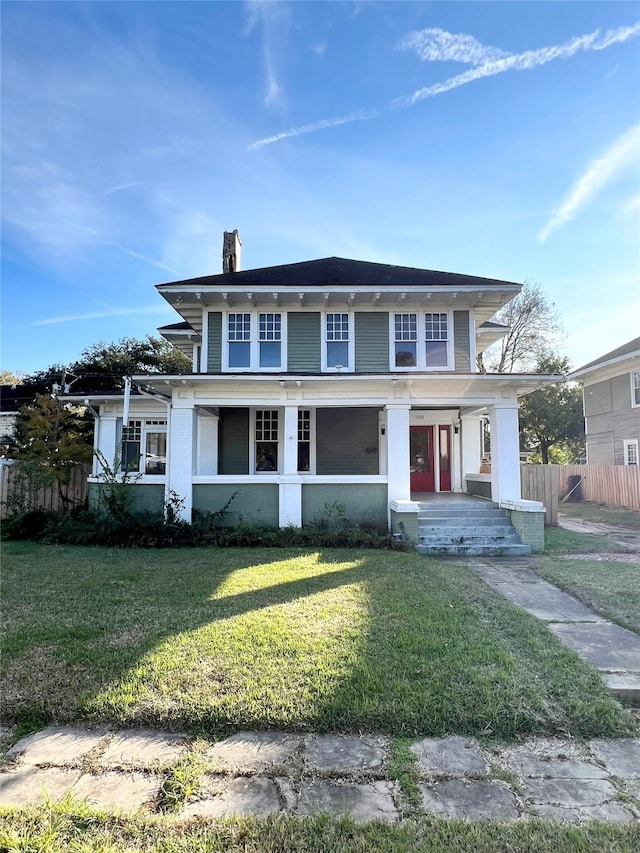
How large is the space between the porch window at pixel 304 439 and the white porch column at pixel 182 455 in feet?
11.5

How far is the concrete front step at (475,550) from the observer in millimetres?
9031

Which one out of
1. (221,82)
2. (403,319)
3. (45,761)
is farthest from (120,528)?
(221,82)

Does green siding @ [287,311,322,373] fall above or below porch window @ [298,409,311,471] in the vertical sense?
above

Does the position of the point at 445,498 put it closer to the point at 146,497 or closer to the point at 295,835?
the point at 146,497

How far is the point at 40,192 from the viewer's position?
10359 mm

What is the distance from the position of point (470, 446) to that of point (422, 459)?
1523 mm

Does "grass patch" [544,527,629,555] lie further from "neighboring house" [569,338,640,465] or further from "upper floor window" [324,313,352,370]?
"neighboring house" [569,338,640,465]

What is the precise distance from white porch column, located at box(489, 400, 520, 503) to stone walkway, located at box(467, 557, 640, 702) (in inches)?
121

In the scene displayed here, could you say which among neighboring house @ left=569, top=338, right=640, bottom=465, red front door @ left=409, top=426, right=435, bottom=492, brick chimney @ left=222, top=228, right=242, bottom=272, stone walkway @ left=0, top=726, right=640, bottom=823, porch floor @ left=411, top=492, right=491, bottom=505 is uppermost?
brick chimney @ left=222, top=228, right=242, bottom=272

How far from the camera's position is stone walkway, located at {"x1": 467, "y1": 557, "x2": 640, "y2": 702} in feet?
11.8

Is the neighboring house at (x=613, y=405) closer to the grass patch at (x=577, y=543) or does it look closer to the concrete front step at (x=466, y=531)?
the grass patch at (x=577, y=543)

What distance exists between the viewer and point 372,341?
462 inches

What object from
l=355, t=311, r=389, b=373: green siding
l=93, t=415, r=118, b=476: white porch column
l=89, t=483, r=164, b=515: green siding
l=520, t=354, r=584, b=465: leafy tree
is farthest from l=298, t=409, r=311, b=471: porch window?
l=520, t=354, r=584, b=465: leafy tree

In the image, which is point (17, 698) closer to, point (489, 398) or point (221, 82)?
point (489, 398)
